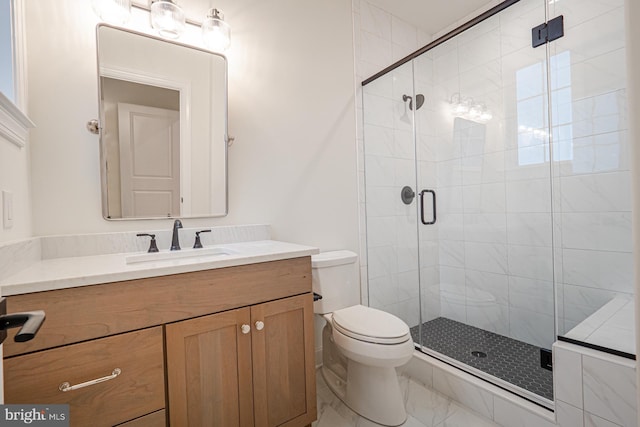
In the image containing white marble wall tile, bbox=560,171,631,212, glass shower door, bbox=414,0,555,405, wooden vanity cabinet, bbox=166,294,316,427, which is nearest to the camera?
wooden vanity cabinet, bbox=166,294,316,427

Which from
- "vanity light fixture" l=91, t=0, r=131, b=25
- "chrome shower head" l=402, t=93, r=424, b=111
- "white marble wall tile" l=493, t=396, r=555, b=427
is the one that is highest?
"vanity light fixture" l=91, t=0, r=131, b=25

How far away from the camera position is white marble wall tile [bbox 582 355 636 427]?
3.65 feet

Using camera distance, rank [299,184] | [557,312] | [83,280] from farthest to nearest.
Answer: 1. [299,184]
2. [557,312]
3. [83,280]

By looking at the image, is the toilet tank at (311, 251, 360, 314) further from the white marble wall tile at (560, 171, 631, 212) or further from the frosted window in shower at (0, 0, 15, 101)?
the frosted window in shower at (0, 0, 15, 101)

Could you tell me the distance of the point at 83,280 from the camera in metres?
0.92

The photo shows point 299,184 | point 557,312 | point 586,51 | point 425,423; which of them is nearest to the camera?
point 425,423

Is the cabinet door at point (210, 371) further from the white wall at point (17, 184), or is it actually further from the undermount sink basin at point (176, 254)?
the white wall at point (17, 184)

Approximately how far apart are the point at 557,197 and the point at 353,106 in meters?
1.41

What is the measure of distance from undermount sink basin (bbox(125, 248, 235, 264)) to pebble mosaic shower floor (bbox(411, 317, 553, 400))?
4.71 ft

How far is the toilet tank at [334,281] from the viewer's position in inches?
68.9

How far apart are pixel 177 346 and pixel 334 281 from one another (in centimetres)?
94

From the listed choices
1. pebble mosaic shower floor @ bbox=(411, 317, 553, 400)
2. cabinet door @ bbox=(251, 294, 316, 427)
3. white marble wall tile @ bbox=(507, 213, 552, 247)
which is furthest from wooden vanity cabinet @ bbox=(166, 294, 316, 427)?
white marble wall tile @ bbox=(507, 213, 552, 247)

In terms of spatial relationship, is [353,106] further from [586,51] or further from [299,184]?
[586,51]

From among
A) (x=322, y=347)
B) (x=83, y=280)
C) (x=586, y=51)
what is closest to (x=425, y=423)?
(x=322, y=347)
